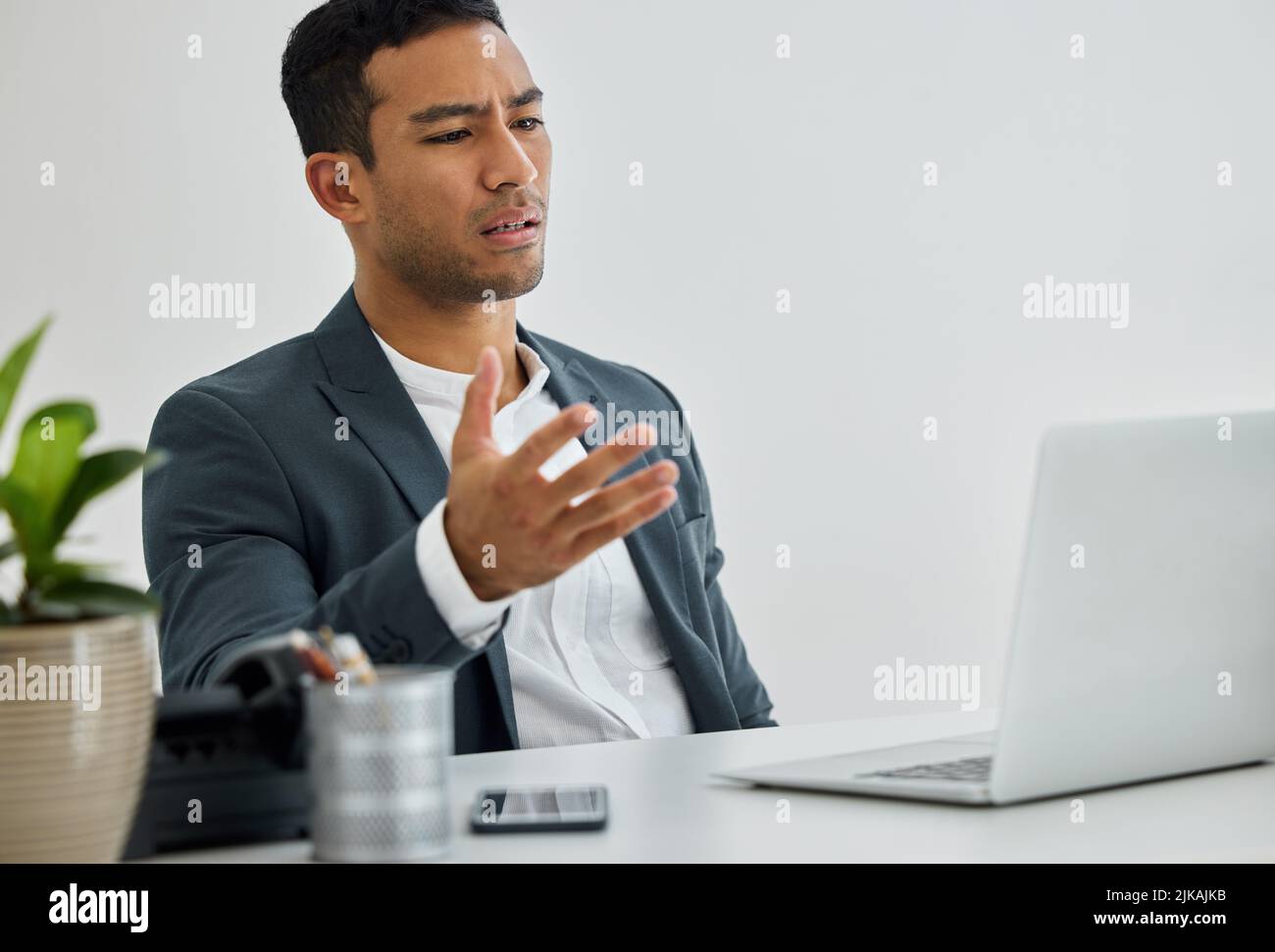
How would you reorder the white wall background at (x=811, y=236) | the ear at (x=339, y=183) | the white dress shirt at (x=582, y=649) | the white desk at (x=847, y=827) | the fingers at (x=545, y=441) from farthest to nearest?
the white wall background at (x=811, y=236)
the ear at (x=339, y=183)
the white dress shirt at (x=582, y=649)
the fingers at (x=545, y=441)
the white desk at (x=847, y=827)

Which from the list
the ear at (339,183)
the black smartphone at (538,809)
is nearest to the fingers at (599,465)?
the black smartphone at (538,809)

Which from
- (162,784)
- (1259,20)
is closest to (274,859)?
(162,784)

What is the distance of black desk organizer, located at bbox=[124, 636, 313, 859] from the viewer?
0.87 meters

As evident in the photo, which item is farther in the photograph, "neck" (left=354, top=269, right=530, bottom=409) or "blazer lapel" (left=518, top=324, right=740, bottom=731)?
"neck" (left=354, top=269, right=530, bottom=409)

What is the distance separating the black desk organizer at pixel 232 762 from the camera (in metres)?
0.87

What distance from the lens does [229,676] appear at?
91 centimetres

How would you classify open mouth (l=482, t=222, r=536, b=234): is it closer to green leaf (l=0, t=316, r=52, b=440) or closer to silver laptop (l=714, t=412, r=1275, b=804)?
silver laptop (l=714, t=412, r=1275, b=804)

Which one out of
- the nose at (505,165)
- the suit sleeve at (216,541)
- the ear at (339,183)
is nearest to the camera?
the suit sleeve at (216,541)

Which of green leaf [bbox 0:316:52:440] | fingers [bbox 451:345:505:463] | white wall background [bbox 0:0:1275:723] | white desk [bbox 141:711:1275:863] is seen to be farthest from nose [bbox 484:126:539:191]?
white wall background [bbox 0:0:1275:723]

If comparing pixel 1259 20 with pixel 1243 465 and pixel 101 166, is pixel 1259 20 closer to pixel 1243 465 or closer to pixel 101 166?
pixel 101 166

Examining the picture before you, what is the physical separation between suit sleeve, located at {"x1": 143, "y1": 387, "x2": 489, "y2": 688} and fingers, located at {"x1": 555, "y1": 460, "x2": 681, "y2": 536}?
0.25 meters

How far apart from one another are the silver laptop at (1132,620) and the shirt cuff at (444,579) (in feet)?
0.79

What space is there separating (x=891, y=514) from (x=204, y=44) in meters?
2.21

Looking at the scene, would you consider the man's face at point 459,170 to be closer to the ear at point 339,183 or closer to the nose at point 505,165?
the nose at point 505,165
